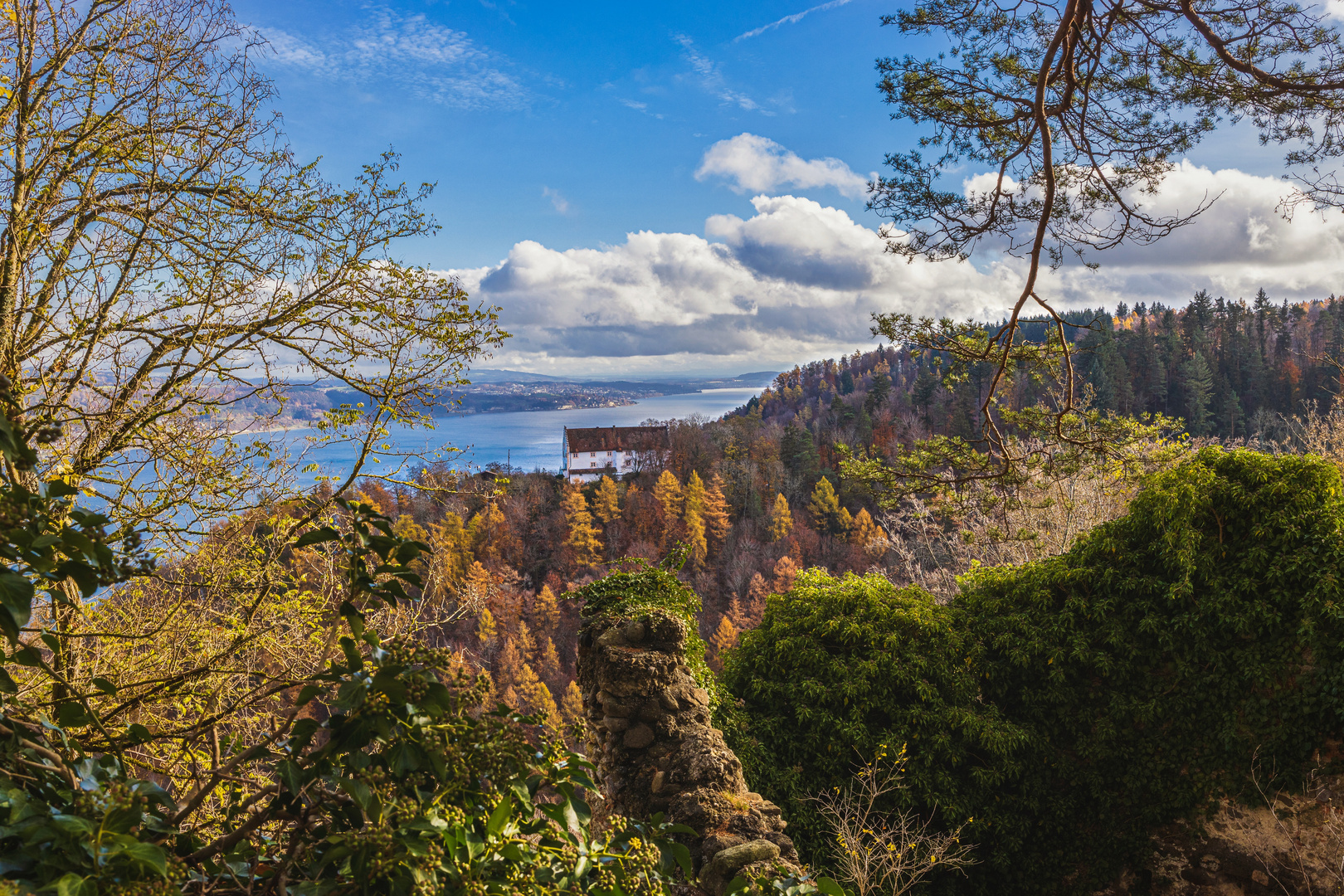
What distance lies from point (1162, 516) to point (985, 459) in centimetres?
150

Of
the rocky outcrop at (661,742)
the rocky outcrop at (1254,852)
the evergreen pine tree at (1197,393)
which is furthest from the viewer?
the evergreen pine tree at (1197,393)

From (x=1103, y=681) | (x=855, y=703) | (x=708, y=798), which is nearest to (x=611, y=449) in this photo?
(x=855, y=703)

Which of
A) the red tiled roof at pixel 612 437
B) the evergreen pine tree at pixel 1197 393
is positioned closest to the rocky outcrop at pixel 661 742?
the red tiled roof at pixel 612 437

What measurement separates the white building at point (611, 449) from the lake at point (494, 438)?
2.59 m

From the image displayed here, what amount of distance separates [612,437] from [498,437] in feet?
36.4

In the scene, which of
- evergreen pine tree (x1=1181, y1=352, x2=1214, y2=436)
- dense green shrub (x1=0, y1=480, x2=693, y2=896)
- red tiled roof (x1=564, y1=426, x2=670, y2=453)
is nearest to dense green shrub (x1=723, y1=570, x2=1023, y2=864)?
dense green shrub (x1=0, y1=480, x2=693, y2=896)

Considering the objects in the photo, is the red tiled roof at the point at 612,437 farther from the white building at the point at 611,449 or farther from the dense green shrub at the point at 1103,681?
the dense green shrub at the point at 1103,681

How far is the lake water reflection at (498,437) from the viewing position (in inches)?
174

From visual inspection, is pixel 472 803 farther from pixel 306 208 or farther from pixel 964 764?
pixel 964 764

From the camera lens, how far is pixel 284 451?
4.29 meters

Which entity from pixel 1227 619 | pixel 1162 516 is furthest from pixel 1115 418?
pixel 1227 619

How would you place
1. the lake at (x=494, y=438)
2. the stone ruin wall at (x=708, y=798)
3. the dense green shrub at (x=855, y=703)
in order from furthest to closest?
the dense green shrub at (x=855, y=703) → the lake at (x=494, y=438) → the stone ruin wall at (x=708, y=798)

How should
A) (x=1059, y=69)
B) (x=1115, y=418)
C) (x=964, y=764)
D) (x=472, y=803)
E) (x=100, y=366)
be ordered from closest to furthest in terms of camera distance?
1. (x=472, y=803)
2. (x=100, y=366)
3. (x=1059, y=69)
4. (x=964, y=764)
5. (x=1115, y=418)

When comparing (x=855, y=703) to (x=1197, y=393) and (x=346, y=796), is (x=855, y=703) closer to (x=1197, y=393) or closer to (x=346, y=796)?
(x=346, y=796)
